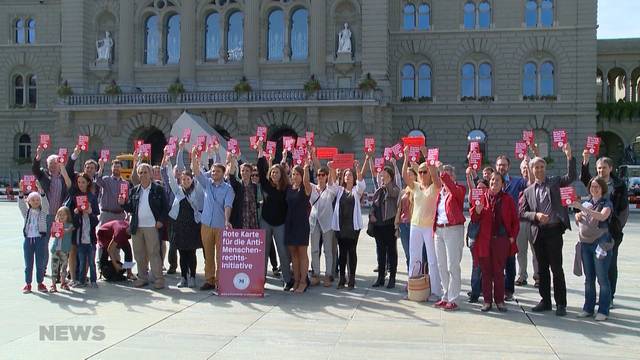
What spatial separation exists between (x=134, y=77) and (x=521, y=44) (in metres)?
25.9

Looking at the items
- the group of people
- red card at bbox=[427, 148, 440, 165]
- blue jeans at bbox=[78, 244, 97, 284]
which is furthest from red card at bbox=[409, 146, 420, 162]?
blue jeans at bbox=[78, 244, 97, 284]

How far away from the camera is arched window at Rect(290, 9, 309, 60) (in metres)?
41.8

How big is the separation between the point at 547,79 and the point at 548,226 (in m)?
35.5

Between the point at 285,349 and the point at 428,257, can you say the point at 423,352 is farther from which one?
the point at 428,257

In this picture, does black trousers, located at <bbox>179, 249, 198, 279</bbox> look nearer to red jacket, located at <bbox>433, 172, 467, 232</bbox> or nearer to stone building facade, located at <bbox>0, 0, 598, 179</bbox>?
red jacket, located at <bbox>433, 172, 467, 232</bbox>

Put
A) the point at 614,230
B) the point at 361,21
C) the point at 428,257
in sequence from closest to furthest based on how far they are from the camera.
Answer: the point at 614,230 < the point at 428,257 < the point at 361,21

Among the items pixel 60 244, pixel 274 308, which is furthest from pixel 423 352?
pixel 60 244

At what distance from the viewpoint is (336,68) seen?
40906 mm

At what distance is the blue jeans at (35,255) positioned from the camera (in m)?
10.6

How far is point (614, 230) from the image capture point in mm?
9367

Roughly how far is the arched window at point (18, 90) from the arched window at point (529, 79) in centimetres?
3749

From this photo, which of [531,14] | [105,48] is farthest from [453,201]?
[105,48]

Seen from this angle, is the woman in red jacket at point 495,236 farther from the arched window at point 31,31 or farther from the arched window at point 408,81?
the arched window at point 31,31

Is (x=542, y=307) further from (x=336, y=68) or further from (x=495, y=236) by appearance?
(x=336, y=68)
